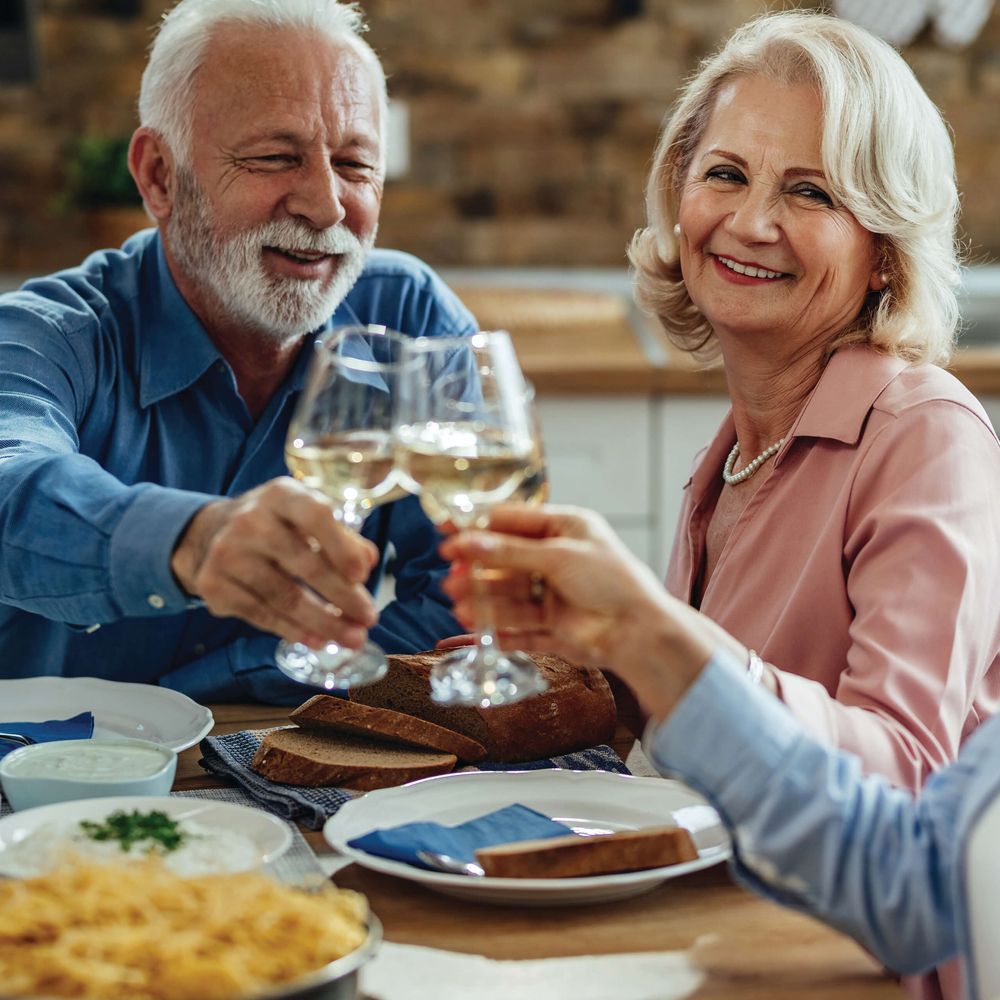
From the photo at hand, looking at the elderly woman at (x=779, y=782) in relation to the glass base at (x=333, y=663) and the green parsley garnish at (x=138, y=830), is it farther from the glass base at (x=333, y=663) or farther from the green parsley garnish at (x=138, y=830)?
the green parsley garnish at (x=138, y=830)

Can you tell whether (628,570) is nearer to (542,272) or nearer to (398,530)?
(398,530)

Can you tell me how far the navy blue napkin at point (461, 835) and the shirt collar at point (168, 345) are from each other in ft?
2.87

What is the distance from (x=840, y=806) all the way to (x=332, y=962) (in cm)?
33

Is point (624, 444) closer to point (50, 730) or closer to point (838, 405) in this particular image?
point (838, 405)

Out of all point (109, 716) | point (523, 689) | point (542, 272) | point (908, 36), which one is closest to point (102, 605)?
point (109, 716)

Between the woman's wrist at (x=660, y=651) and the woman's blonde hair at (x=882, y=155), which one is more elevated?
the woman's blonde hair at (x=882, y=155)

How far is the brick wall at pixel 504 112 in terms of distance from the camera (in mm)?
3982

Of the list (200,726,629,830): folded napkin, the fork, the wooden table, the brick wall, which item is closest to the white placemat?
the wooden table

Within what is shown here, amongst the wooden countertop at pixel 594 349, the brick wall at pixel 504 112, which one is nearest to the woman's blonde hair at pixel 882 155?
the wooden countertop at pixel 594 349

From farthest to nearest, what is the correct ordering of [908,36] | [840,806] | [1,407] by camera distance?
[908,36] → [1,407] → [840,806]

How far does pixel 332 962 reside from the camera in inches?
31.9

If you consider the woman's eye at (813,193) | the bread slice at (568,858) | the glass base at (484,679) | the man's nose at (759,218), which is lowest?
the bread slice at (568,858)

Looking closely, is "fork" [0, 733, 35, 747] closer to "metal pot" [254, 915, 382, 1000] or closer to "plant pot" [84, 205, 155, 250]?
"metal pot" [254, 915, 382, 1000]

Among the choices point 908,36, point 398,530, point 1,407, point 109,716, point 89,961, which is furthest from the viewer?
point 908,36
